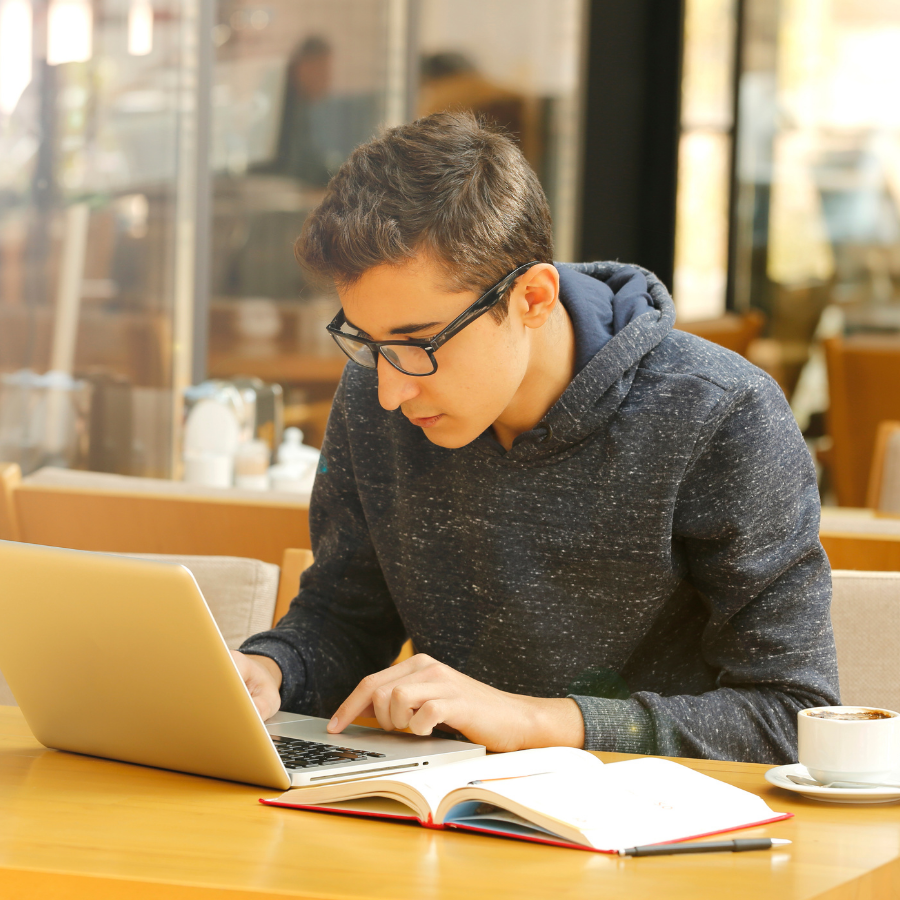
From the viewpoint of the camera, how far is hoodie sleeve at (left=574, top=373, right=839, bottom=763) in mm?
1187

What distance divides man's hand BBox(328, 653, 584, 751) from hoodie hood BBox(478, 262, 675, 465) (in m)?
0.30

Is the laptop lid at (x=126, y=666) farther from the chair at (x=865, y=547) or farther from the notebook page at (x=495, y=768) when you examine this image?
the chair at (x=865, y=547)

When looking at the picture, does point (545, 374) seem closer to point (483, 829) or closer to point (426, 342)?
point (426, 342)

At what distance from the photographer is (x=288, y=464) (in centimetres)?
264

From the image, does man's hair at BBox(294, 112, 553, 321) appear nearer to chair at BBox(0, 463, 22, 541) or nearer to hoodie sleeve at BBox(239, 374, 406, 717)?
hoodie sleeve at BBox(239, 374, 406, 717)

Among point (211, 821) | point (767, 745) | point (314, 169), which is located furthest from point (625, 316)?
point (314, 169)

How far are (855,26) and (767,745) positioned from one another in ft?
21.3

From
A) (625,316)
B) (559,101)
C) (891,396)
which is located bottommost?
(891,396)

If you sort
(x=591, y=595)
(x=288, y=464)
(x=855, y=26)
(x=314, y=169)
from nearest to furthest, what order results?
(x=591, y=595) → (x=288, y=464) → (x=314, y=169) → (x=855, y=26)

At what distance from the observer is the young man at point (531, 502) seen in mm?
1186

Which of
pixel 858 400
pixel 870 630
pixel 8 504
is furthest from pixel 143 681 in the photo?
pixel 858 400

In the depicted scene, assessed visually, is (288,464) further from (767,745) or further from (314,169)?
(314,169)

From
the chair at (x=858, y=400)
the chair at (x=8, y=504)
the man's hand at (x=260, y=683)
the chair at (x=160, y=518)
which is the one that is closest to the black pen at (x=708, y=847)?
the man's hand at (x=260, y=683)

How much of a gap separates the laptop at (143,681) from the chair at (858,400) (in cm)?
408
